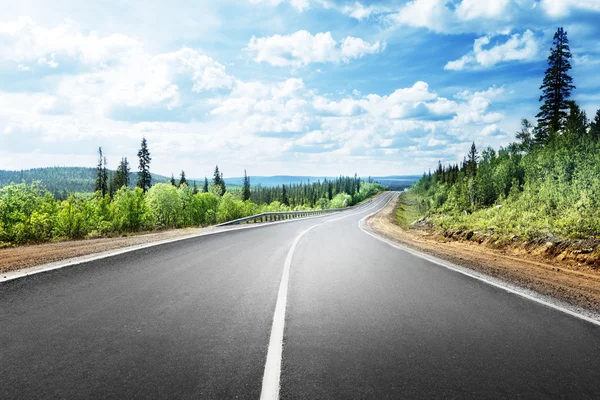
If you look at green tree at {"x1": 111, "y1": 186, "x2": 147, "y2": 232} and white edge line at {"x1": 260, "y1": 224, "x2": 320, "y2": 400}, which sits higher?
white edge line at {"x1": 260, "y1": 224, "x2": 320, "y2": 400}

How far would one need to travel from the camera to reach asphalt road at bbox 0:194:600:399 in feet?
8.84

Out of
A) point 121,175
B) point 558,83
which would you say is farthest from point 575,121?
point 121,175

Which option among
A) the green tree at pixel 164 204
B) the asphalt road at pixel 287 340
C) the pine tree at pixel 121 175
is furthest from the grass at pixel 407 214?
the pine tree at pixel 121 175

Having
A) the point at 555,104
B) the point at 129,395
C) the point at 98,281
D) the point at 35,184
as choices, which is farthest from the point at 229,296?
the point at 555,104

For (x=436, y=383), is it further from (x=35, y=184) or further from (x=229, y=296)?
(x=35, y=184)

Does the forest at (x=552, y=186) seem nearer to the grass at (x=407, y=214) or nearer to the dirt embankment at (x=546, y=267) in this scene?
the dirt embankment at (x=546, y=267)

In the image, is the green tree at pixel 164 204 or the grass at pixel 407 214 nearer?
the grass at pixel 407 214

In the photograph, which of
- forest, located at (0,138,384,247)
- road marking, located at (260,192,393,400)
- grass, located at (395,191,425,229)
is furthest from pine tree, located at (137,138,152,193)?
road marking, located at (260,192,393,400)

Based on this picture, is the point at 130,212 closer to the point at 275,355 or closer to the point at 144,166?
the point at 144,166

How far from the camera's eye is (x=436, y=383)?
279cm

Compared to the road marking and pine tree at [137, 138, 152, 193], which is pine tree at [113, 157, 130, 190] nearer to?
pine tree at [137, 138, 152, 193]

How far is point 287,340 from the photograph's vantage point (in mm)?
3656

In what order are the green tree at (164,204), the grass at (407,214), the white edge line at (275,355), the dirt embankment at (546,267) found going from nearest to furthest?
the white edge line at (275,355) → the dirt embankment at (546,267) → the grass at (407,214) → the green tree at (164,204)

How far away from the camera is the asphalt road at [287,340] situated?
2.70 m
